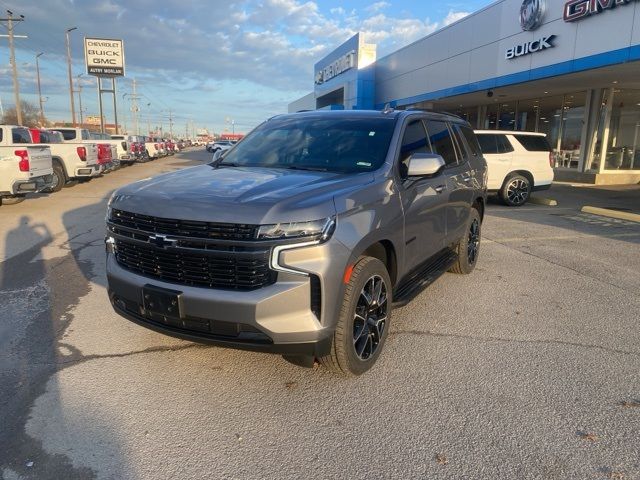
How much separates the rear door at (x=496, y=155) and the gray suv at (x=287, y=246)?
343 inches

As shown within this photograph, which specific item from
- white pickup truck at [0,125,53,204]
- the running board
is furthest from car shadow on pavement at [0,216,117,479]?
white pickup truck at [0,125,53,204]

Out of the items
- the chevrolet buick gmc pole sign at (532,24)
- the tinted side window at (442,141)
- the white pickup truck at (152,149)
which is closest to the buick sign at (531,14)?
the chevrolet buick gmc pole sign at (532,24)

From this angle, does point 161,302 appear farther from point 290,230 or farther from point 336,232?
point 336,232

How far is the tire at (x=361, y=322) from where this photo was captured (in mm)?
3271

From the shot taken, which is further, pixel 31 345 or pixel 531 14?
pixel 531 14

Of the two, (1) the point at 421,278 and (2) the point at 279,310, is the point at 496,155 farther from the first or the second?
(2) the point at 279,310

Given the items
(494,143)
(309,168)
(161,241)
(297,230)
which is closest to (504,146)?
(494,143)

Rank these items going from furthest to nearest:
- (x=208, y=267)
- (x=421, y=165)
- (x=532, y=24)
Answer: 1. (x=532, y=24)
2. (x=421, y=165)
3. (x=208, y=267)

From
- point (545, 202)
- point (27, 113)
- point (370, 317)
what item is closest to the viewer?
point (370, 317)

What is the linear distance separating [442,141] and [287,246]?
3042 mm

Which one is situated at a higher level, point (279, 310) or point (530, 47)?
point (530, 47)

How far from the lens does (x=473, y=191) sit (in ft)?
19.9

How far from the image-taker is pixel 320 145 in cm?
445

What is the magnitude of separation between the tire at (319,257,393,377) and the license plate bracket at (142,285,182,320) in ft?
3.37
